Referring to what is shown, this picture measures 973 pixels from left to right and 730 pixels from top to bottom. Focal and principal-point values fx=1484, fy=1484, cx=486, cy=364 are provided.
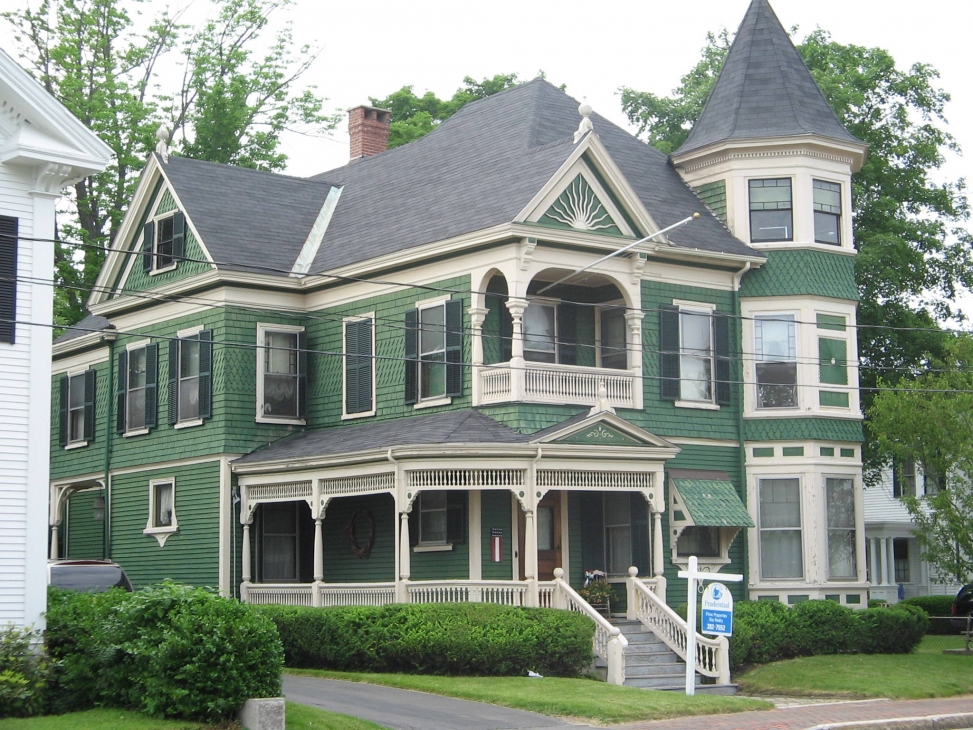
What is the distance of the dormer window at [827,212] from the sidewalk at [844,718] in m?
10.9

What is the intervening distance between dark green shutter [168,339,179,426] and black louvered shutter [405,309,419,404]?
5.76 meters

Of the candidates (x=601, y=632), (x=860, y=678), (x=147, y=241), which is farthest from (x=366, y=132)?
(x=860, y=678)

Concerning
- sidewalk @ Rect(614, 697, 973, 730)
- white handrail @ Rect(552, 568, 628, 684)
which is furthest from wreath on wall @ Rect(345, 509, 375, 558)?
sidewalk @ Rect(614, 697, 973, 730)

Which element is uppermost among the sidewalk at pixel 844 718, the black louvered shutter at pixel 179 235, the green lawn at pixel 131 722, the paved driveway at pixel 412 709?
the black louvered shutter at pixel 179 235

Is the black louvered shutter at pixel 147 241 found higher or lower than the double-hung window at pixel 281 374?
higher

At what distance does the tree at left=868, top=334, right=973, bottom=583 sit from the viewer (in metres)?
28.1

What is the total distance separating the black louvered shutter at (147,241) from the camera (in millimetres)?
32750

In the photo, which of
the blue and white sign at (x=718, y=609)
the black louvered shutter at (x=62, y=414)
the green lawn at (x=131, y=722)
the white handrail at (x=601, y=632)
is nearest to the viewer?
the green lawn at (x=131, y=722)

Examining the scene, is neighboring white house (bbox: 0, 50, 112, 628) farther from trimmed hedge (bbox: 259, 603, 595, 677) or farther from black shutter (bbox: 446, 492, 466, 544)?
black shutter (bbox: 446, 492, 466, 544)

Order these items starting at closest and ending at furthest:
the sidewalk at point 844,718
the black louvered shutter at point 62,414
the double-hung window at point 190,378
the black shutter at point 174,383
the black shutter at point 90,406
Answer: the sidewalk at point 844,718 < the double-hung window at point 190,378 < the black shutter at point 174,383 < the black shutter at point 90,406 < the black louvered shutter at point 62,414

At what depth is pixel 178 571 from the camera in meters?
31.2

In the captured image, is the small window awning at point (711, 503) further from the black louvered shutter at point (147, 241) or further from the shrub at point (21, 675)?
the shrub at point (21, 675)

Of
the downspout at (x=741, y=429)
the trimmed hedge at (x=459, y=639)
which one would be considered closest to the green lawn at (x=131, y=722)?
the trimmed hedge at (x=459, y=639)

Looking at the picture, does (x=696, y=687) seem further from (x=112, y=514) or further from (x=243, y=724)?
(x=112, y=514)
